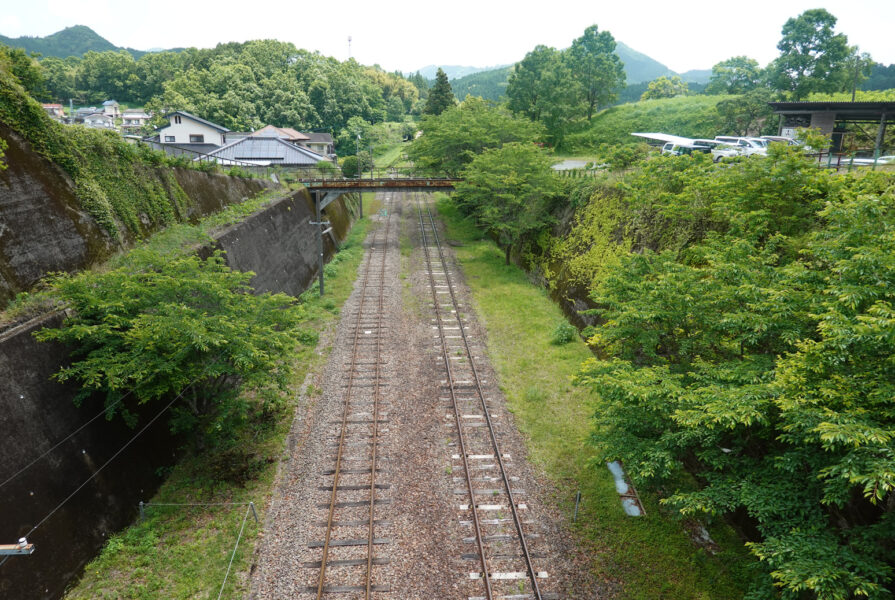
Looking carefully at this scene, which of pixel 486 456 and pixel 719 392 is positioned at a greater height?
pixel 719 392

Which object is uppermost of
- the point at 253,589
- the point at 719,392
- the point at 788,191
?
the point at 788,191

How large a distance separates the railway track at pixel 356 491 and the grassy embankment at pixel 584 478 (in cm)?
491

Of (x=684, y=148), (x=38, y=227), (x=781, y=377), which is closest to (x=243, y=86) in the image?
(x=684, y=148)

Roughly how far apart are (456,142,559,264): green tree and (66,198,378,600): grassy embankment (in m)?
20.3

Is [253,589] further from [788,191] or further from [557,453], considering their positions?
[788,191]

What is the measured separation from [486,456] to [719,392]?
25.4 feet

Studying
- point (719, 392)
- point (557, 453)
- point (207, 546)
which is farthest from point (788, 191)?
point (207, 546)

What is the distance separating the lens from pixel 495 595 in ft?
33.9

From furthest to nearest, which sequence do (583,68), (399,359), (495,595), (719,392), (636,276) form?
1. (583,68)
2. (399,359)
3. (636,276)
4. (495,595)
5. (719,392)

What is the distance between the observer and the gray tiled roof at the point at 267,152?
5088 centimetres

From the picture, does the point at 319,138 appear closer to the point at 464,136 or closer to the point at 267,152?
the point at 267,152

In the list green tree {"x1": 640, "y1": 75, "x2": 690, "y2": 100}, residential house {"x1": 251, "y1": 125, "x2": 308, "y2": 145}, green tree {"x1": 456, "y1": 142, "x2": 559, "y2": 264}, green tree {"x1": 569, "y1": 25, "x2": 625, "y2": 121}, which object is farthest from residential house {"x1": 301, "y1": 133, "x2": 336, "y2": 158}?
green tree {"x1": 640, "y1": 75, "x2": 690, "y2": 100}

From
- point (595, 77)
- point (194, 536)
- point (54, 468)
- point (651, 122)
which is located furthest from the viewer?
point (595, 77)

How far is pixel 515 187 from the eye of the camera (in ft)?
104
